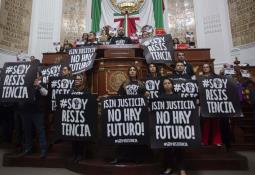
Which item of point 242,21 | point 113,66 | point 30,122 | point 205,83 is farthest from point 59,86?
point 242,21

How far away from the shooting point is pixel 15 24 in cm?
1111

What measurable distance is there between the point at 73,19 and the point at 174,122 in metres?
10.9

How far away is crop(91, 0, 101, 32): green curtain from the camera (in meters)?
12.6

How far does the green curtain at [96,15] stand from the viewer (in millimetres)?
12570

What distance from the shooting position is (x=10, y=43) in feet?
35.2

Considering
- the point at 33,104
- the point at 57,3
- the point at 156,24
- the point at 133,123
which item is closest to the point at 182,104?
the point at 133,123

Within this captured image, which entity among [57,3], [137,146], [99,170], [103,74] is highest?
[57,3]

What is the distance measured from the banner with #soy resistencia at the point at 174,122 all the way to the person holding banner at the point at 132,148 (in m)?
0.49

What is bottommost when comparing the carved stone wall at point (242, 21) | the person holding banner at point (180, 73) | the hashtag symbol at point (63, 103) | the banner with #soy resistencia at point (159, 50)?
the hashtag symbol at point (63, 103)

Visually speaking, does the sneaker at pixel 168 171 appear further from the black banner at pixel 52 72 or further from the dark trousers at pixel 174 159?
the black banner at pixel 52 72

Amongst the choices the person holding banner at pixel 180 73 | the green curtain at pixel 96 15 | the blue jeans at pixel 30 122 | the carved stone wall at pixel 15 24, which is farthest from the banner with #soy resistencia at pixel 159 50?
the carved stone wall at pixel 15 24

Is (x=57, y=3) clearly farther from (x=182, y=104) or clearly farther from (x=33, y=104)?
(x=182, y=104)

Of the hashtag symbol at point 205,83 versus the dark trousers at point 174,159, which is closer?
the dark trousers at point 174,159

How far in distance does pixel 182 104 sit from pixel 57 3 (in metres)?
11.3
